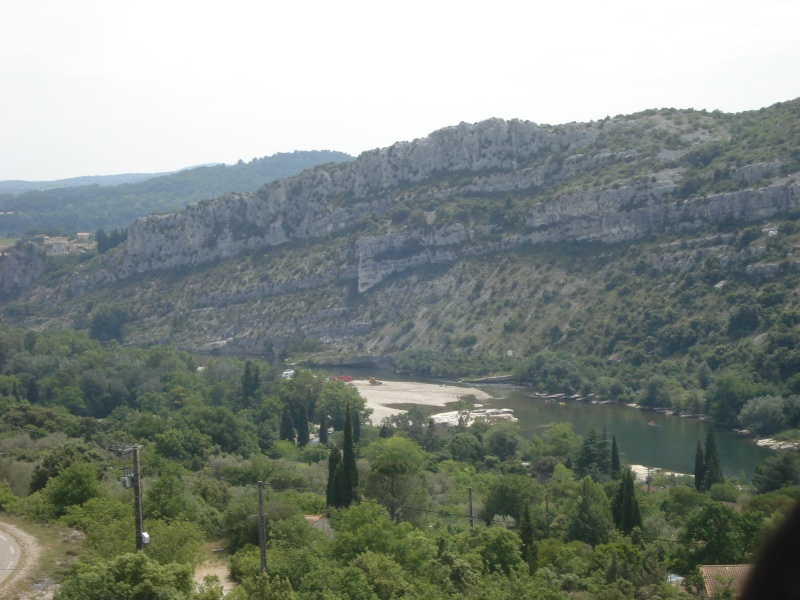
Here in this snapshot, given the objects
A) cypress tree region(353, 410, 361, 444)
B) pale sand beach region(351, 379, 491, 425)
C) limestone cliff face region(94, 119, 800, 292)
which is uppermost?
limestone cliff face region(94, 119, 800, 292)

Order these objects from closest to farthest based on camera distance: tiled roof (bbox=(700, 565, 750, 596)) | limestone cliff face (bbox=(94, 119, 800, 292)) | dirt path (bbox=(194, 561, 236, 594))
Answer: tiled roof (bbox=(700, 565, 750, 596))
dirt path (bbox=(194, 561, 236, 594))
limestone cliff face (bbox=(94, 119, 800, 292))

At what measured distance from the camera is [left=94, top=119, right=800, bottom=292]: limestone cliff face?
99.8 m

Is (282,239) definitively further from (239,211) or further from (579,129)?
(579,129)

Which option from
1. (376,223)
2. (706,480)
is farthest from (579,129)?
(706,480)

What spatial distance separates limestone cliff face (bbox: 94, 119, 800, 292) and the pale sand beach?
29.4m

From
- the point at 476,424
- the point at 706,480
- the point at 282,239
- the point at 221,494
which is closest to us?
the point at 221,494

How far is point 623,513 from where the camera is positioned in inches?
1272

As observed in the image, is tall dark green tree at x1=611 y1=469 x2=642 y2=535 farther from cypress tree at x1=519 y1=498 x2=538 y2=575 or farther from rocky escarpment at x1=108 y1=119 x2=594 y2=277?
rocky escarpment at x1=108 y1=119 x2=594 y2=277

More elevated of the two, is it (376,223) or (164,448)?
(376,223)

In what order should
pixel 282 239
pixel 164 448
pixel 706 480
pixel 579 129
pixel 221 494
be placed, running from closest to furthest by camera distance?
pixel 221 494
pixel 706 480
pixel 164 448
pixel 579 129
pixel 282 239

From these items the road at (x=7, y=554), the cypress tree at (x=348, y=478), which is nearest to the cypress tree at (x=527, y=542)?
the cypress tree at (x=348, y=478)

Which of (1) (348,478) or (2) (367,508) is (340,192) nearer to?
(1) (348,478)

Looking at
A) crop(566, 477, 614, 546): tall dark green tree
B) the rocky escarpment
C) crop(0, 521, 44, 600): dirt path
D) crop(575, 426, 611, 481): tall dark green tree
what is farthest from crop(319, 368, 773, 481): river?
the rocky escarpment

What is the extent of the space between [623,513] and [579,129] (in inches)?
3611
